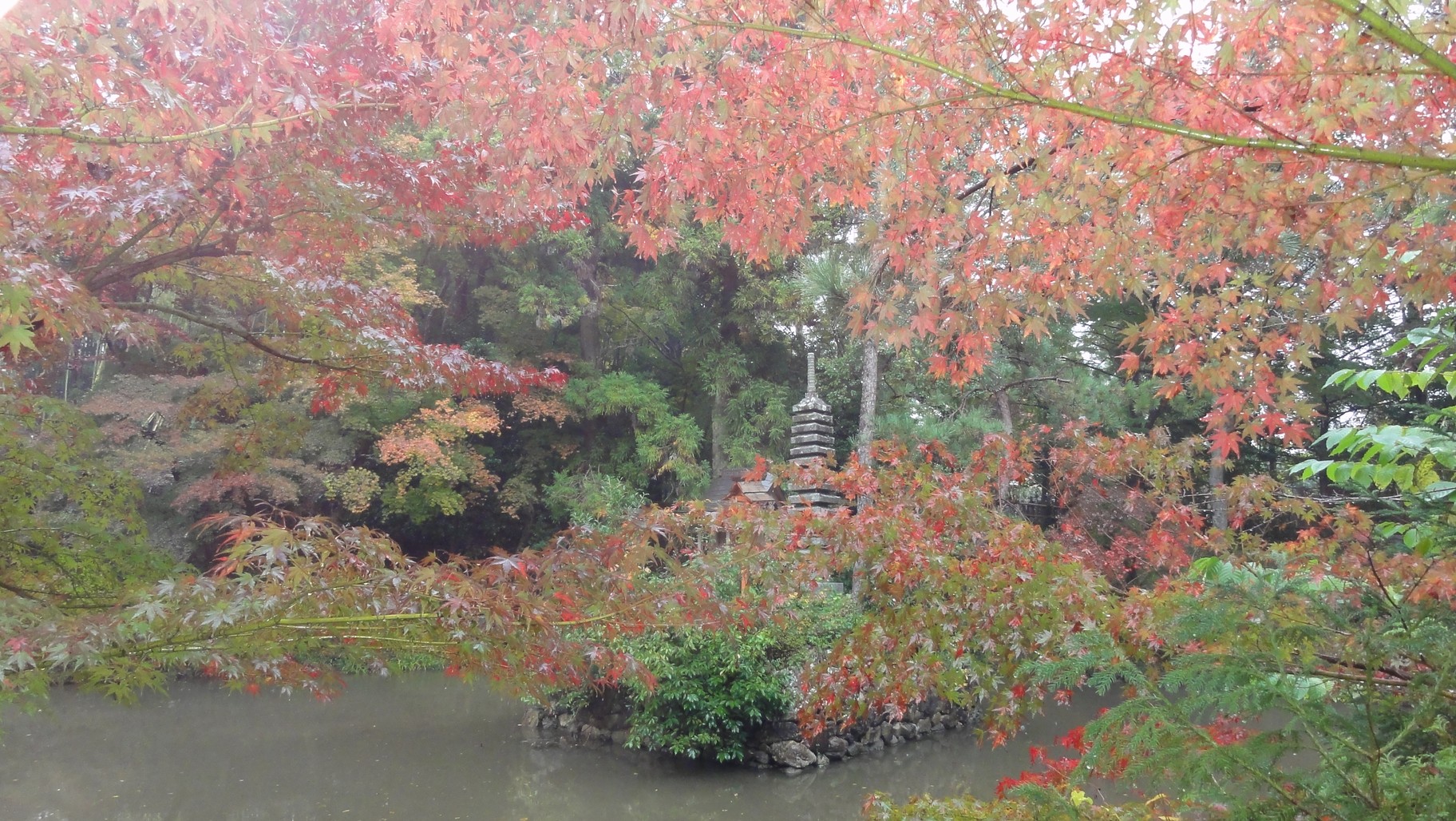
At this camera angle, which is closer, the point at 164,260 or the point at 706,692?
the point at 164,260

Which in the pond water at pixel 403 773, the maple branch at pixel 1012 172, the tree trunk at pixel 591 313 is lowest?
the pond water at pixel 403 773

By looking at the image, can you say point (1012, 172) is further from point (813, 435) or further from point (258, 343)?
point (813, 435)

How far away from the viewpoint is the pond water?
6219 mm

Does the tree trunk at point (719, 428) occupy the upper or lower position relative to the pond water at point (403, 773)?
upper

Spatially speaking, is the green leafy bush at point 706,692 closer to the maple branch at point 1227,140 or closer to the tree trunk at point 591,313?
the maple branch at point 1227,140

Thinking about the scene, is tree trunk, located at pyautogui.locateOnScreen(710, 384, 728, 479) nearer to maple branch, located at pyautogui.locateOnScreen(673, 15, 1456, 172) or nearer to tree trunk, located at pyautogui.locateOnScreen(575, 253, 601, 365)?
tree trunk, located at pyautogui.locateOnScreen(575, 253, 601, 365)

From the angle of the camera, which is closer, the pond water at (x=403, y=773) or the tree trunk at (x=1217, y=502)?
the pond water at (x=403, y=773)

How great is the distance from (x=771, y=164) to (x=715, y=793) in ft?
16.3

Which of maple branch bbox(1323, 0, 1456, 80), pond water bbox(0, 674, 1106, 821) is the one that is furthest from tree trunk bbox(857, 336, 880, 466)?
maple branch bbox(1323, 0, 1456, 80)

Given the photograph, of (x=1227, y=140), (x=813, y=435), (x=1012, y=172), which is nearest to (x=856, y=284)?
(x=1012, y=172)

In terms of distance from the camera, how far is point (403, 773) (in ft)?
23.2

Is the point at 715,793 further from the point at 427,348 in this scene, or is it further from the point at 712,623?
the point at 427,348

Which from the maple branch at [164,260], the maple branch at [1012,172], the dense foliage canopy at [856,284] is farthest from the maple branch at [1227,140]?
the maple branch at [164,260]

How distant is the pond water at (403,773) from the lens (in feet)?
20.4
